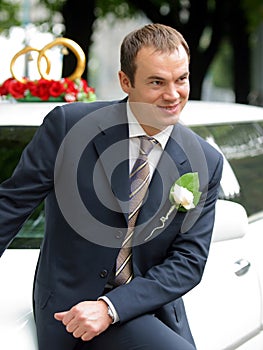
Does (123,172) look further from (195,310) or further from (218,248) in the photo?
(218,248)

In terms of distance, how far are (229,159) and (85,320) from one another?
1.87 metres

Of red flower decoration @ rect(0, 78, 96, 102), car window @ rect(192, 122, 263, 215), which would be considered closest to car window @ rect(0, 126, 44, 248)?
red flower decoration @ rect(0, 78, 96, 102)

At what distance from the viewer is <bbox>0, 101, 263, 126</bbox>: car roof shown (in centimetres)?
353

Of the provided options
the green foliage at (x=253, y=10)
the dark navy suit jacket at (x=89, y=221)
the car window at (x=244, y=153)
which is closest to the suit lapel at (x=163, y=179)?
the dark navy suit jacket at (x=89, y=221)

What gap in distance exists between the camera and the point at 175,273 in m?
2.47

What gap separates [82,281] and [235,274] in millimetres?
1025

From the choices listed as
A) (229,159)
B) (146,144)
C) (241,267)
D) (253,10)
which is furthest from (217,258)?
(253,10)

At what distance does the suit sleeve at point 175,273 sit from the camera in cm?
240

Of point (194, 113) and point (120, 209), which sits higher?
point (120, 209)

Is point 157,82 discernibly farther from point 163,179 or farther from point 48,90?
point 48,90

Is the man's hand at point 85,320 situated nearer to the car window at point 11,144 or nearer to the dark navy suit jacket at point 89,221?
the dark navy suit jacket at point 89,221

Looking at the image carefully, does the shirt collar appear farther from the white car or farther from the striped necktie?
the white car

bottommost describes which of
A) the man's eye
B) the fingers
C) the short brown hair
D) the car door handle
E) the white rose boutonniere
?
the car door handle

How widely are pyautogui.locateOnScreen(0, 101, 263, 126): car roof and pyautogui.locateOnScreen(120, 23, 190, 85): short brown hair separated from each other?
1121 millimetres
